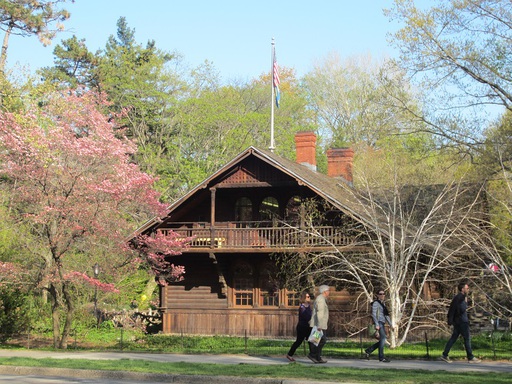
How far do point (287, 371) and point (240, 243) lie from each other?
54.3ft

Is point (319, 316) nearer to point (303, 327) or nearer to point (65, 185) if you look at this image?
point (303, 327)

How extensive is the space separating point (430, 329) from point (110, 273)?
41.3ft

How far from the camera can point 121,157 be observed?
1142 inches

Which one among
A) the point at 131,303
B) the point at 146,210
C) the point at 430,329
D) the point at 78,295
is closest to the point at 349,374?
the point at 430,329

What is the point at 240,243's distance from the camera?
108ft

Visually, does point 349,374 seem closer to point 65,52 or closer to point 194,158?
point 194,158

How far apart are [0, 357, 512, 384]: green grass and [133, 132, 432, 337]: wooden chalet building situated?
13.3m

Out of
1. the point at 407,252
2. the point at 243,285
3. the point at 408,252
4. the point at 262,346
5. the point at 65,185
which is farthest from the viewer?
the point at 243,285

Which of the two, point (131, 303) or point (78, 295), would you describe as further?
point (131, 303)

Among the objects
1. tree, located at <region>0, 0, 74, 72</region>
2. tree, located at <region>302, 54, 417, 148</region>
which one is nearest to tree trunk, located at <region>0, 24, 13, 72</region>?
tree, located at <region>0, 0, 74, 72</region>

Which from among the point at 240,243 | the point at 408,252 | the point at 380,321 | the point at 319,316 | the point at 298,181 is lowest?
the point at 380,321

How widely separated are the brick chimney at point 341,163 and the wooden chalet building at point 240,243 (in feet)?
14.9

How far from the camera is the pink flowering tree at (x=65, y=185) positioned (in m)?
25.9

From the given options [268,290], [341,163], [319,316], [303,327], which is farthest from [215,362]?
[341,163]
